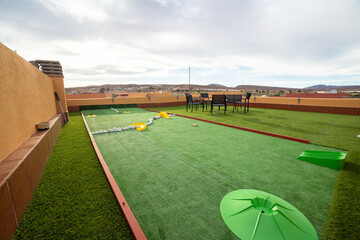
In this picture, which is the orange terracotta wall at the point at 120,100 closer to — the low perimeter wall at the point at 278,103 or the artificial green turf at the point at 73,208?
the low perimeter wall at the point at 278,103

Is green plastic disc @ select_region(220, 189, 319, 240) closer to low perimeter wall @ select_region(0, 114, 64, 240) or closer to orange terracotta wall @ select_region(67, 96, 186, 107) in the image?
low perimeter wall @ select_region(0, 114, 64, 240)

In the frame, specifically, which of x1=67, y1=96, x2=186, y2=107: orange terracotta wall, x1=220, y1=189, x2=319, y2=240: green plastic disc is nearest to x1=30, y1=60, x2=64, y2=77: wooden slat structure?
x1=67, y1=96, x2=186, y2=107: orange terracotta wall

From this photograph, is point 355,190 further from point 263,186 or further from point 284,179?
point 263,186

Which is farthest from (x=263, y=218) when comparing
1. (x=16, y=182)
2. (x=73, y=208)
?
(x=16, y=182)

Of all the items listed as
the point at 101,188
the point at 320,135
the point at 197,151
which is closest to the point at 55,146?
the point at 101,188

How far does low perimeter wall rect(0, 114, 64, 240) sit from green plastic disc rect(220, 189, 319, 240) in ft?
6.42

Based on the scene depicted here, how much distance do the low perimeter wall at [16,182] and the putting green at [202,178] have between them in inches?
39.0

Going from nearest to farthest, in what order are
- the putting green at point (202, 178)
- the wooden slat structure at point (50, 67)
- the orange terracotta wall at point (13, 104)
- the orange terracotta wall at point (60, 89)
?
1. the putting green at point (202, 178)
2. the orange terracotta wall at point (13, 104)
3. the wooden slat structure at point (50, 67)
4. the orange terracotta wall at point (60, 89)

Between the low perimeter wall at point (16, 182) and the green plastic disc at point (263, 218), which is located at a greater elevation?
the low perimeter wall at point (16, 182)

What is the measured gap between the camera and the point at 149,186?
2.16 m

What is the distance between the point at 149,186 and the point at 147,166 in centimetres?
61

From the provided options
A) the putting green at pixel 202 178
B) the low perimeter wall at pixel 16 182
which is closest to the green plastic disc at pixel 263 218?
the putting green at pixel 202 178

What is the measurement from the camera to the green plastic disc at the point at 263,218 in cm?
140

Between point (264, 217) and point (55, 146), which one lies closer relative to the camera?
point (264, 217)
